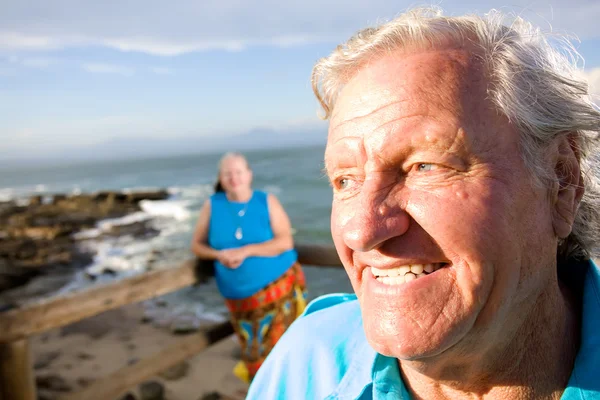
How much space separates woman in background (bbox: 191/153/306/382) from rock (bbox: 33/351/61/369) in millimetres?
3736

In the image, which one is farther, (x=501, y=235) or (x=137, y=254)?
(x=137, y=254)

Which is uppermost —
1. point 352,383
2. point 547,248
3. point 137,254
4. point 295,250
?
point 547,248

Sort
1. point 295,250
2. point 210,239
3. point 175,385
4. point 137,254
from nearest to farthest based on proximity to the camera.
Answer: point 210,239 < point 295,250 < point 175,385 < point 137,254

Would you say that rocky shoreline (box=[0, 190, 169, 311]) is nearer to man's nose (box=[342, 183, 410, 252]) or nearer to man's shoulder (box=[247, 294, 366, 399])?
man's shoulder (box=[247, 294, 366, 399])

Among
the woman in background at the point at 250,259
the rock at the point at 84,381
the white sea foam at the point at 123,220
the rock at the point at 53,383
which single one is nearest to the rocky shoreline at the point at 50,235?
the white sea foam at the point at 123,220

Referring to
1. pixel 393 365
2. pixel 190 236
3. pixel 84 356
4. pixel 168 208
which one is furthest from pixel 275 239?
pixel 168 208

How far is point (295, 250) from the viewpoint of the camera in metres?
3.67

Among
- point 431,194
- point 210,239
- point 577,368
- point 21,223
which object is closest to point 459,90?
point 431,194

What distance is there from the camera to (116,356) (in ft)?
20.7

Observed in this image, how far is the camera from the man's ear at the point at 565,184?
1.09 metres

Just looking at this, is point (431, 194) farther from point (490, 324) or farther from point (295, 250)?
point (295, 250)

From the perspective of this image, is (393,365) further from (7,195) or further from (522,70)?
(7,195)

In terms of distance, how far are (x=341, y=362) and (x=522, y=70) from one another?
2.74 ft

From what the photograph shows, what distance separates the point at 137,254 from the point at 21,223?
7.89 metres
